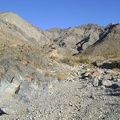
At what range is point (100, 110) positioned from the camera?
1445cm

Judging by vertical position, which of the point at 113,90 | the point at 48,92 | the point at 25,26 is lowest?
the point at 48,92

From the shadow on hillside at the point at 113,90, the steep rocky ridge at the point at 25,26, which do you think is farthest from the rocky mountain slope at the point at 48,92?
the steep rocky ridge at the point at 25,26

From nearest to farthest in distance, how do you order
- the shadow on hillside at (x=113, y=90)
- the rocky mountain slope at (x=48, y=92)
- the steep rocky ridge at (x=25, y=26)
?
the rocky mountain slope at (x=48, y=92), the shadow on hillside at (x=113, y=90), the steep rocky ridge at (x=25, y=26)

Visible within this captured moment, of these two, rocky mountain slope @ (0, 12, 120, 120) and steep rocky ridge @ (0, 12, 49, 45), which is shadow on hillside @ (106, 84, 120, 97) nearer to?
rocky mountain slope @ (0, 12, 120, 120)

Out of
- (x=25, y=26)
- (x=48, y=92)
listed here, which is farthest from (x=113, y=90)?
(x=25, y=26)

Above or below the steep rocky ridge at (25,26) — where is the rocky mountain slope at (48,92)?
below

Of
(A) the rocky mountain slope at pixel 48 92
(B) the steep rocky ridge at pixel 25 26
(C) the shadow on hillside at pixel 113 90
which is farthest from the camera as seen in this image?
(B) the steep rocky ridge at pixel 25 26

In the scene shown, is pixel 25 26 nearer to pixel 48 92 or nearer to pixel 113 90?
pixel 48 92

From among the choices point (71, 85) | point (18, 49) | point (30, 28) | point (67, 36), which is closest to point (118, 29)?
point (30, 28)

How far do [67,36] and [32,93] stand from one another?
99.4 meters

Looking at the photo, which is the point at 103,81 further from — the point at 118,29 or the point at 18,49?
the point at 118,29

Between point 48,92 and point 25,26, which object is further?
point 25,26

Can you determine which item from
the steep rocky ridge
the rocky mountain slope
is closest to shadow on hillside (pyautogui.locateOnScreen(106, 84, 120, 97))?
the rocky mountain slope

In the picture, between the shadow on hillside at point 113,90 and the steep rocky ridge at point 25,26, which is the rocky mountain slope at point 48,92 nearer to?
the shadow on hillside at point 113,90
